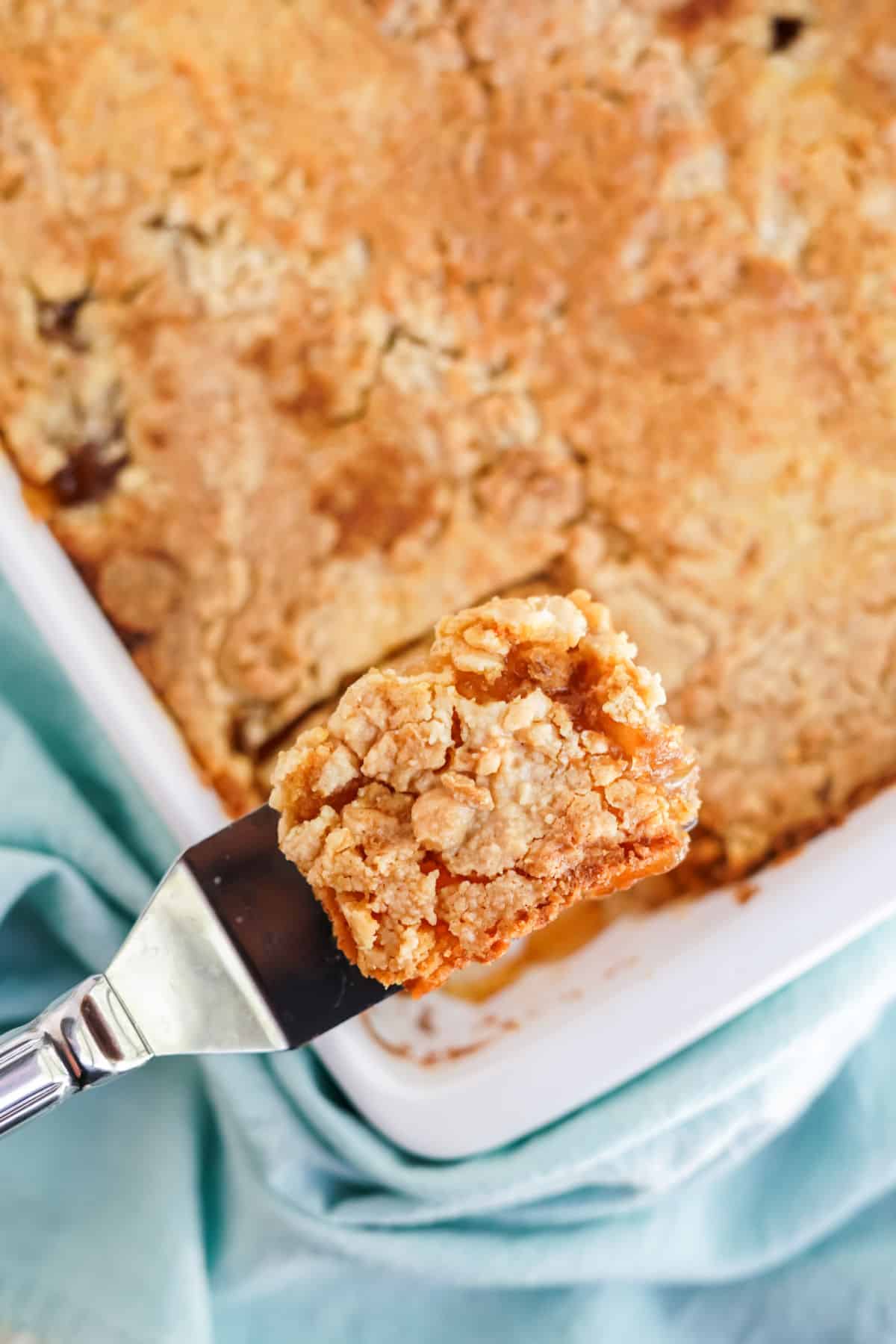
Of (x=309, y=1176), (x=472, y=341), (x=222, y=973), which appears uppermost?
(x=472, y=341)

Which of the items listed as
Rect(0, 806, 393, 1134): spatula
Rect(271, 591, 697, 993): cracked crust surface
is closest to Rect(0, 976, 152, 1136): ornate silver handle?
Rect(0, 806, 393, 1134): spatula

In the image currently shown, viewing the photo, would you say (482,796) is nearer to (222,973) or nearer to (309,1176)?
(222,973)

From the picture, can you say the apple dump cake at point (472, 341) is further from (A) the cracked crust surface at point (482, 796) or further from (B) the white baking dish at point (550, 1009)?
(A) the cracked crust surface at point (482, 796)

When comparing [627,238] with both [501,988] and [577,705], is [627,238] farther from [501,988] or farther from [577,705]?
[501,988]

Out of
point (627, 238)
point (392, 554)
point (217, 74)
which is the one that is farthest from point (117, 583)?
point (627, 238)

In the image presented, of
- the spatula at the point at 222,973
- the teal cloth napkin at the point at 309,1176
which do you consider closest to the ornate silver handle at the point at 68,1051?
the spatula at the point at 222,973

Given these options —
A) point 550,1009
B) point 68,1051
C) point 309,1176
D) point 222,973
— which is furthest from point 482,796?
point 309,1176
